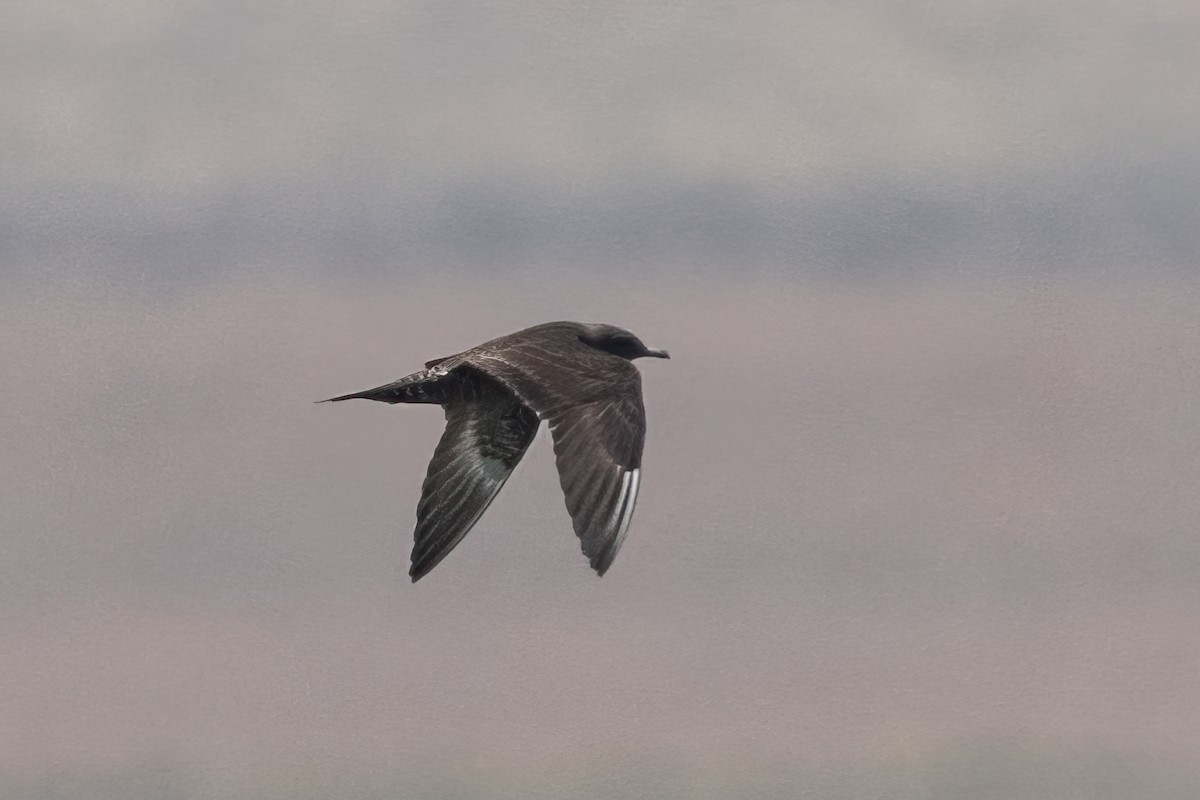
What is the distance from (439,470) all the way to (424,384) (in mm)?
686

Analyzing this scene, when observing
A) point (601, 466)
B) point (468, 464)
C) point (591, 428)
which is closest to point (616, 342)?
point (468, 464)

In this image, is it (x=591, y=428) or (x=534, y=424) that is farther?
(x=534, y=424)

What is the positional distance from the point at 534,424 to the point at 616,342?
1.38 meters

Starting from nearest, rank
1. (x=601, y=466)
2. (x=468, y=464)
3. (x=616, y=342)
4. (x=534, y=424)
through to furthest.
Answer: (x=601, y=466)
(x=468, y=464)
(x=534, y=424)
(x=616, y=342)

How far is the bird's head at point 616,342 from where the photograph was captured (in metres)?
13.1

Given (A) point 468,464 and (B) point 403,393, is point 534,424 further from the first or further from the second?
(B) point 403,393

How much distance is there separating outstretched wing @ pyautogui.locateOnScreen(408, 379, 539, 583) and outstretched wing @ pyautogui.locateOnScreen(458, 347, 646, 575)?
50cm

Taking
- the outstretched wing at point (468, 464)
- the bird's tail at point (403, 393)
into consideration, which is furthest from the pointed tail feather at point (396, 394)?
the outstretched wing at point (468, 464)

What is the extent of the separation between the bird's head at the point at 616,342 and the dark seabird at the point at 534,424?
14 mm

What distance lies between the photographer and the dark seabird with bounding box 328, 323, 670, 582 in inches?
412

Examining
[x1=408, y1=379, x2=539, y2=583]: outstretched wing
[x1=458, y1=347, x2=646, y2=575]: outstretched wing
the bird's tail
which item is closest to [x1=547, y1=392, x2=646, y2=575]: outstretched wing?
[x1=458, y1=347, x2=646, y2=575]: outstretched wing

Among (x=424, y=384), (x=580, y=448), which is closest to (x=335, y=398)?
(x=424, y=384)

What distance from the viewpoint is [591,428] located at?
10.9 m

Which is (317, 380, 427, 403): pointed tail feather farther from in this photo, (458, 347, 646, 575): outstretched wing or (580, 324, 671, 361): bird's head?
(580, 324, 671, 361): bird's head
